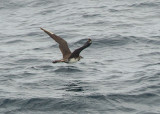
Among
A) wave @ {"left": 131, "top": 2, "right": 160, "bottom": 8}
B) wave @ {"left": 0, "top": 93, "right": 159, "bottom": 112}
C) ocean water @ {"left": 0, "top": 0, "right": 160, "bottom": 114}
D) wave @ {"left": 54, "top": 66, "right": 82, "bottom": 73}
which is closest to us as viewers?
wave @ {"left": 0, "top": 93, "right": 159, "bottom": 112}

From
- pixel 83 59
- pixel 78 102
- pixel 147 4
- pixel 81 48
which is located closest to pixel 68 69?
pixel 83 59

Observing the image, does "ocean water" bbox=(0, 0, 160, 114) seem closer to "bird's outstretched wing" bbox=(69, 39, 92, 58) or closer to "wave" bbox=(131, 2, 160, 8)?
"wave" bbox=(131, 2, 160, 8)

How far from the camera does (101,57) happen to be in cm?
2059

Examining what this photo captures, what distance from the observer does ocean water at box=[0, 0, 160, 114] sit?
15.6 metres

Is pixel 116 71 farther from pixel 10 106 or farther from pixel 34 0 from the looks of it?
pixel 34 0

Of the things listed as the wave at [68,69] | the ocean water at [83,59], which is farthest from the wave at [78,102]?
the wave at [68,69]

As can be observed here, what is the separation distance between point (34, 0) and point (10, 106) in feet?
59.9

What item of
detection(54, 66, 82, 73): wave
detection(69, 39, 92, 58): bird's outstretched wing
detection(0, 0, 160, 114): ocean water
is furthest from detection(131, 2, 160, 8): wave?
detection(69, 39, 92, 58): bird's outstretched wing

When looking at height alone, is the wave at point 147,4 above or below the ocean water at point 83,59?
above

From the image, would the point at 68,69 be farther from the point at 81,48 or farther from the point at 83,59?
the point at 81,48

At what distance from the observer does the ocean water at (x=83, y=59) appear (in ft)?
51.1

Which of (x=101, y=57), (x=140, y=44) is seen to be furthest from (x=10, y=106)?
(x=140, y=44)

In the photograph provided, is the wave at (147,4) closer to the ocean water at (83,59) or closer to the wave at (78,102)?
the ocean water at (83,59)

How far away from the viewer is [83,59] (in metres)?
20.6
